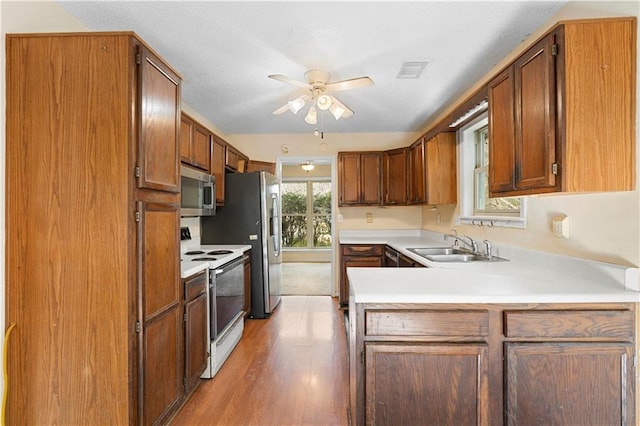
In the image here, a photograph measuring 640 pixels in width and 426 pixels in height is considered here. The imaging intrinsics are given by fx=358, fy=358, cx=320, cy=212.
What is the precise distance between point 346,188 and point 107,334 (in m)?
3.57

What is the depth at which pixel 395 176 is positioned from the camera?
185 inches

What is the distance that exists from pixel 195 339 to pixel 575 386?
2104 mm

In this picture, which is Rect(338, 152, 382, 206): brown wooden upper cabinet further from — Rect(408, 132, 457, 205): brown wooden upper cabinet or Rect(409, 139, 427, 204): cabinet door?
Rect(408, 132, 457, 205): brown wooden upper cabinet

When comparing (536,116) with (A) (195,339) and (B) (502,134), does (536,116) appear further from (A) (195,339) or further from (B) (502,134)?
(A) (195,339)

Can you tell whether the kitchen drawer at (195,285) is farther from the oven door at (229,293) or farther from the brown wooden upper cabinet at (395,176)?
the brown wooden upper cabinet at (395,176)

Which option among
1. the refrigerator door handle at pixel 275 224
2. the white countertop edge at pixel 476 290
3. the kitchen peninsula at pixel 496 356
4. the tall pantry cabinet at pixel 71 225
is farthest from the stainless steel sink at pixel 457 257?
the tall pantry cabinet at pixel 71 225

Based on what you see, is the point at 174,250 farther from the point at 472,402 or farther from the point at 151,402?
the point at 472,402

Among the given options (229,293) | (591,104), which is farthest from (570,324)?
(229,293)

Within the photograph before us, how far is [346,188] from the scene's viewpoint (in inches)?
191

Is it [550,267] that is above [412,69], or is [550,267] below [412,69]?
below

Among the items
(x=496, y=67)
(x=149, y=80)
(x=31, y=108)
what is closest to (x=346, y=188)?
(x=496, y=67)

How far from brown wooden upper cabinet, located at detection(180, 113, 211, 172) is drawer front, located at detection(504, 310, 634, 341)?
8.14 feet

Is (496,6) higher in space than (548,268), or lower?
higher

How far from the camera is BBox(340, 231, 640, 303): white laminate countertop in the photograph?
1.52m
